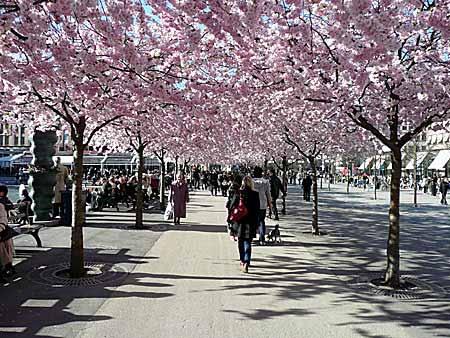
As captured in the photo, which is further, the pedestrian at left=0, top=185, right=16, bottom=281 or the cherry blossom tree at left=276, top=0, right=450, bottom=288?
the pedestrian at left=0, top=185, right=16, bottom=281

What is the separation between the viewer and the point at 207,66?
9883mm

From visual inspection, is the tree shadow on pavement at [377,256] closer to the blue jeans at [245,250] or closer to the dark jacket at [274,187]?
the dark jacket at [274,187]

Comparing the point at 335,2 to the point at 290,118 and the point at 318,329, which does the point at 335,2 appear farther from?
the point at 290,118

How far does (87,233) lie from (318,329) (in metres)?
9.77

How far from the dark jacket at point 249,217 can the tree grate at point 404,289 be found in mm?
2013

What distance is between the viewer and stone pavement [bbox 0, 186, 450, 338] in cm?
648

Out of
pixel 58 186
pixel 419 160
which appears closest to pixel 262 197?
pixel 58 186

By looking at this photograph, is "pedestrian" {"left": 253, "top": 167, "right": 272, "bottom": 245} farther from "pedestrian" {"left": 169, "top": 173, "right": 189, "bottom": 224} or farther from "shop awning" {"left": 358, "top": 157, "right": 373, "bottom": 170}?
"shop awning" {"left": 358, "top": 157, "right": 373, "bottom": 170}

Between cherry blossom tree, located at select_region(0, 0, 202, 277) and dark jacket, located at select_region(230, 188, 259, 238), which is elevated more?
cherry blossom tree, located at select_region(0, 0, 202, 277)

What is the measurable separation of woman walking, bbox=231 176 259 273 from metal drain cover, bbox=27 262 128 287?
2205 mm

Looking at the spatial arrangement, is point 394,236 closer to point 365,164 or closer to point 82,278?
point 82,278

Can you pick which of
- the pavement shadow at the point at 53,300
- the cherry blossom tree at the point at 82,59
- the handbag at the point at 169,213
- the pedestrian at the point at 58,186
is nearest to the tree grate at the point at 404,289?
the pavement shadow at the point at 53,300

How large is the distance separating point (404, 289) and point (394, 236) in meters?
0.89

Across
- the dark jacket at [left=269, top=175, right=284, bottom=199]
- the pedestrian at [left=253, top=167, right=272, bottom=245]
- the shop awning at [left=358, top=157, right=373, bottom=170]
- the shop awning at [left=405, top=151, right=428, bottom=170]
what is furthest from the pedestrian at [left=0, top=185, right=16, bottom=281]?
the shop awning at [left=358, top=157, right=373, bottom=170]
